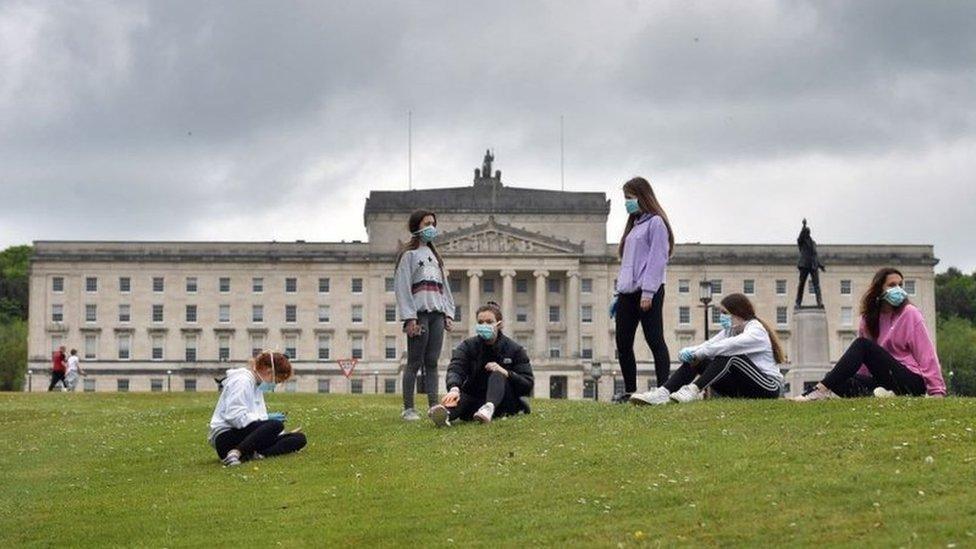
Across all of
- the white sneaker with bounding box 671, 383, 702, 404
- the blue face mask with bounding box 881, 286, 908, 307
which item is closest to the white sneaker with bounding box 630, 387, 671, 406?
the white sneaker with bounding box 671, 383, 702, 404

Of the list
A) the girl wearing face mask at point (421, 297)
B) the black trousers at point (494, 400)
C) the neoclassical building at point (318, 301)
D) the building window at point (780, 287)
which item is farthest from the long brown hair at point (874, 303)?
the building window at point (780, 287)

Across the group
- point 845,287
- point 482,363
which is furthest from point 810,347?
point 845,287

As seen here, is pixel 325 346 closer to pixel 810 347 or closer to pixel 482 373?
pixel 810 347

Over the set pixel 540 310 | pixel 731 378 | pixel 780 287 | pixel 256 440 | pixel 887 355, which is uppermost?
pixel 780 287

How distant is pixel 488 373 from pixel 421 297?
246cm

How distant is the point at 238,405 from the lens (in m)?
20.3

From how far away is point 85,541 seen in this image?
15.0 meters

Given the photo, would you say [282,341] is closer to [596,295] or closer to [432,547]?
[596,295]

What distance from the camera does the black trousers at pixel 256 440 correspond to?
65.6 feet

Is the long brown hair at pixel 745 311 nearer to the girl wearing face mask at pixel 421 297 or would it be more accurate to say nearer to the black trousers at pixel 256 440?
the girl wearing face mask at pixel 421 297

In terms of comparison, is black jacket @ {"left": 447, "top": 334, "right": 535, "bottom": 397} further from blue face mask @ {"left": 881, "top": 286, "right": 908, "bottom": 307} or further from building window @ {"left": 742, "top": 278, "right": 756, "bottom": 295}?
building window @ {"left": 742, "top": 278, "right": 756, "bottom": 295}

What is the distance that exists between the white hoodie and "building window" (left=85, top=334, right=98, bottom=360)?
11676 cm

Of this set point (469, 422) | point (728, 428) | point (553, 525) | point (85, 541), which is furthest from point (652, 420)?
point (85, 541)

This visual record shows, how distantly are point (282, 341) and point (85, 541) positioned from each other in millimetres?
119763
